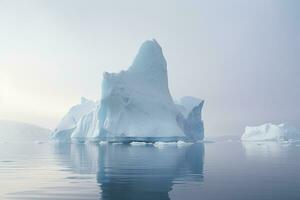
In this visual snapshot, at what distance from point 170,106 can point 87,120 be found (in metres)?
19.0

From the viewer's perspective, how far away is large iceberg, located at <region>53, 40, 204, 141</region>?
183ft

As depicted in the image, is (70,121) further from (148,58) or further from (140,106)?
(140,106)

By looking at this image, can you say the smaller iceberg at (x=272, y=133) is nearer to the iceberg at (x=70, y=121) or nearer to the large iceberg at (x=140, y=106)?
the large iceberg at (x=140, y=106)

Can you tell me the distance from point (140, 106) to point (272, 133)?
57501 millimetres

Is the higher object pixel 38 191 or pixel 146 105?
pixel 146 105

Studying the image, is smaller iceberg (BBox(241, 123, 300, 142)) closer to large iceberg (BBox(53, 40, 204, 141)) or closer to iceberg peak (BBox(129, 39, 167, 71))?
large iceberg (BBox(53, 40, 204, 141))

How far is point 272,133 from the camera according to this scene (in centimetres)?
9994

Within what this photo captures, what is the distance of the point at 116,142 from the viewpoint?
61.6 metres

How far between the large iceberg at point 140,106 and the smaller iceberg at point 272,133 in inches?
1798

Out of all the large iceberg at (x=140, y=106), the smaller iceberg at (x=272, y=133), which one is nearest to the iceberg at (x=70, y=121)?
the large iceberg at (x=140, y=106)

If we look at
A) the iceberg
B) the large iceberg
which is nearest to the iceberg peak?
the large iceberg

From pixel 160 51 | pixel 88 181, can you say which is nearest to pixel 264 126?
pixel 160 51

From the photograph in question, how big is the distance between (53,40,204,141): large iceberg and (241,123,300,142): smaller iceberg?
4567cm

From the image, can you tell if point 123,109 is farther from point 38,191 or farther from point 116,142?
point 38,191
